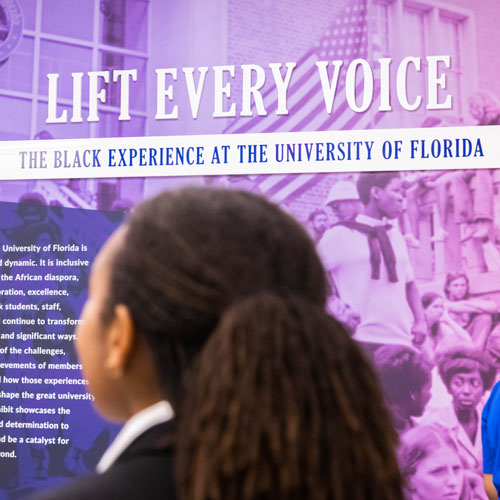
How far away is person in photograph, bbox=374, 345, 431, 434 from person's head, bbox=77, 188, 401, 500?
92.1 inches

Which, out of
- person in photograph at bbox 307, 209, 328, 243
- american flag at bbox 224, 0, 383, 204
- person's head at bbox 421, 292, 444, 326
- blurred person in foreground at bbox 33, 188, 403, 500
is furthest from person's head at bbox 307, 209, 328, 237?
blurred person in foreground at bbox 33, 188, 403, 500

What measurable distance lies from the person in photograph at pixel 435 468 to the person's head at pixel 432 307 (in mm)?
433

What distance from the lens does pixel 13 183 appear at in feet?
10.5

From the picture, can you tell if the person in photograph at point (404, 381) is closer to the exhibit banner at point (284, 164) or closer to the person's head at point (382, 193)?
the exhibit banner at point (284, 164)

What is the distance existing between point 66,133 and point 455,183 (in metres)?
1.71

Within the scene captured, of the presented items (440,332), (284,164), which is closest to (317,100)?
(284,164)

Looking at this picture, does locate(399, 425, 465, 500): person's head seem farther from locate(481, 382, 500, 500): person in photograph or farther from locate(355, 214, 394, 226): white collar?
locate(355, 214, 394, 226): white collar

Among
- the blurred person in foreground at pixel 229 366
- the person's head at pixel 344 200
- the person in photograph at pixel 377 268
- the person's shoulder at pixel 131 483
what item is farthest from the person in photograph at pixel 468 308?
Result: the person's shoulder at pixel 131 483

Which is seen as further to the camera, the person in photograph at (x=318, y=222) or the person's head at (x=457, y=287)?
the person in photograph at (x=318, y=222)

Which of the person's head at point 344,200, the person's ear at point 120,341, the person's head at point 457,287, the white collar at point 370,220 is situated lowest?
the person's ear at point 120,341

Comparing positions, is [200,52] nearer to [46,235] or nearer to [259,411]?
[46,235]

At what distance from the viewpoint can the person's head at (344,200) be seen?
9.96 feet

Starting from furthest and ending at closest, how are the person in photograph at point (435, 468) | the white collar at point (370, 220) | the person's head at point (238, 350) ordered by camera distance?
1. the white collar at point (370, 220)
2. the person in photograph at point (435, 468)
3. the person's head at point (238, 350)

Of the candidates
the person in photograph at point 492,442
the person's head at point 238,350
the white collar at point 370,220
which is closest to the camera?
the person's head at point 238,350
